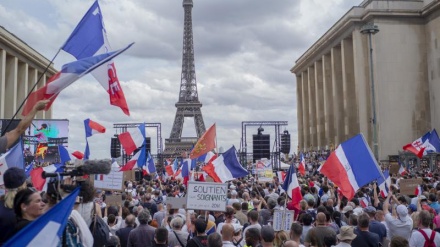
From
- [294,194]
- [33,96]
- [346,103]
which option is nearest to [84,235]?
[33,96]

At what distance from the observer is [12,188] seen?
17.1 feet

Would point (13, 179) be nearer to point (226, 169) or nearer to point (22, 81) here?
point (226, 169)

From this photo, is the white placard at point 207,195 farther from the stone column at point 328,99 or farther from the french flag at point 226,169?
the stone column at point 328,99

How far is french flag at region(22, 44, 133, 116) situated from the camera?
6109 millimetres

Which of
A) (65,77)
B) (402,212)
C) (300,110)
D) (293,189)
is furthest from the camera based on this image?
(300,110)

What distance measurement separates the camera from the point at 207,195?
8.43m

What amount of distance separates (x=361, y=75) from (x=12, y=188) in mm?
45789

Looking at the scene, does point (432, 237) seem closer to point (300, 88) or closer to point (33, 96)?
point (33, 96)

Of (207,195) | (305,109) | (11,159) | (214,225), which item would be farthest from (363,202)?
(305,109)

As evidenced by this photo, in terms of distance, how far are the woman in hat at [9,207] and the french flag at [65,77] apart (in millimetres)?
1146

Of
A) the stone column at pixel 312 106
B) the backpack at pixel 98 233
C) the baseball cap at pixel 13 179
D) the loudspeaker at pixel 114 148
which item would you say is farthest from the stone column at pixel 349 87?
the baseball cap at pixel 13 179

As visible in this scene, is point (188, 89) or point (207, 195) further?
point (188, 89)

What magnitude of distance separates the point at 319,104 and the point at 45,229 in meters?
62.0

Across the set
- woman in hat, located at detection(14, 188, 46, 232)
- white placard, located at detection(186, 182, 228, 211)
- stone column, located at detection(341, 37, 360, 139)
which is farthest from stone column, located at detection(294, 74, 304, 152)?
woman in hat, located at detection(14, 188, 46, 232)
